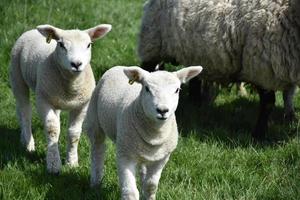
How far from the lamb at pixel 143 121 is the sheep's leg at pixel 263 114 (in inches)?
77.8

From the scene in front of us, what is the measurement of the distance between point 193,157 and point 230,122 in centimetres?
138

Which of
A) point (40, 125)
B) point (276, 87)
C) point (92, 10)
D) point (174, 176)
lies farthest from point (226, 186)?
point (92, 10)

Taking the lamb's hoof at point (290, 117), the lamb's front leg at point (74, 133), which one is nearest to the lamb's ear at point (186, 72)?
the lamb's front leg at point (74, 133)

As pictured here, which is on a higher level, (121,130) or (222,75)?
(121,130)

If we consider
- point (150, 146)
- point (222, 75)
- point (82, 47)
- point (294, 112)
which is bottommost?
point (294, 112)

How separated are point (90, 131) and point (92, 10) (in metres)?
4.53

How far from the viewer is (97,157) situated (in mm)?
4578

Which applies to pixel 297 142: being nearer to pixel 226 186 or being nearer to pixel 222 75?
pixel 226 186

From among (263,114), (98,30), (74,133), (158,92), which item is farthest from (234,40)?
(158,92)

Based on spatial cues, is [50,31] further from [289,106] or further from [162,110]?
[289,106]

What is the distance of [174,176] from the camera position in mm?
4773

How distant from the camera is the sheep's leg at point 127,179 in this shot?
3883mm

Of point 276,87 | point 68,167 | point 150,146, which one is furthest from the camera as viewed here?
point 276,87

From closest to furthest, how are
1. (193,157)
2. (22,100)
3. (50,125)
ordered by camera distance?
(50,125) < (193,157) < (22,100)
